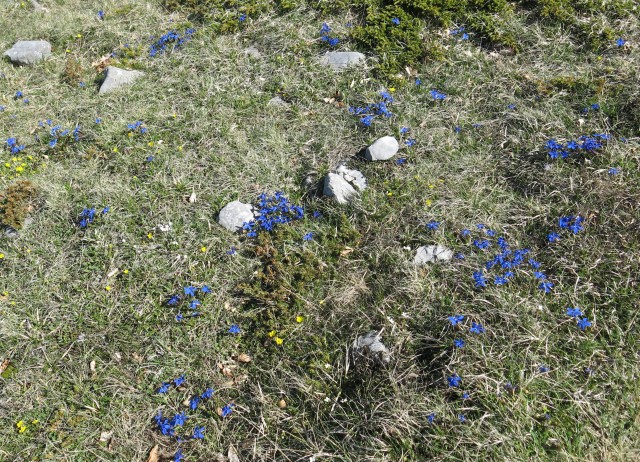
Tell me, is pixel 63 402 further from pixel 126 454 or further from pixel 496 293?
pixel 496 293

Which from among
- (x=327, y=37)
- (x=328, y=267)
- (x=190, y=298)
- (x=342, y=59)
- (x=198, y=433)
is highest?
(x=327, y=37)

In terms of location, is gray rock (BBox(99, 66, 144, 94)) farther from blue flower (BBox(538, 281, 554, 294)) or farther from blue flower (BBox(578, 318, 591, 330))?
blue flower (BBox(578, 318, 591, 330))

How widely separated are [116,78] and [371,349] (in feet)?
A: 16.8

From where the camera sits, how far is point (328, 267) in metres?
4.33

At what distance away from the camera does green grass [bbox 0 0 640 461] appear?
3.37 meters

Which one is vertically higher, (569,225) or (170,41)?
(170,41)

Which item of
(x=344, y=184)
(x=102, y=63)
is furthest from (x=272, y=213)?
(x=102, y=63)

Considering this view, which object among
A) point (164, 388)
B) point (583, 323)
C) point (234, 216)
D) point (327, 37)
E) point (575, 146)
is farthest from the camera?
point (327, 37)

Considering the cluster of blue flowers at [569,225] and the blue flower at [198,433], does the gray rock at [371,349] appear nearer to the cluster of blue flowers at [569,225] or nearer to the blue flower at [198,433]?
the blue flower at [198,433]

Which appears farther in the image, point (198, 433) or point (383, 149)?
point (383, 149)

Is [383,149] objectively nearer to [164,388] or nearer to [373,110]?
[373,110]

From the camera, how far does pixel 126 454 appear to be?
3619mm

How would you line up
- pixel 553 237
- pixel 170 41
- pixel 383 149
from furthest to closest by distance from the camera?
1. pixel 170 41
2. pixel 383 149
3. pixel 553 237

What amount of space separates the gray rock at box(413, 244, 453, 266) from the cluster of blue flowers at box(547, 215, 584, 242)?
2.81ft
